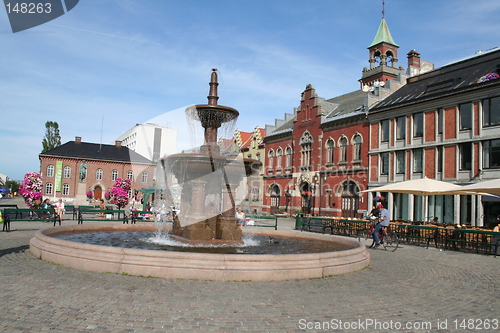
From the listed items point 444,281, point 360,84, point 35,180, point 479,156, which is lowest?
point 444,281

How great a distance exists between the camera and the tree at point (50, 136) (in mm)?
77188

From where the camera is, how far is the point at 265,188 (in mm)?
50781

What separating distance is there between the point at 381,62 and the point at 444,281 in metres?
45.4

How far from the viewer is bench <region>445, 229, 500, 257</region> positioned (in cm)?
1443

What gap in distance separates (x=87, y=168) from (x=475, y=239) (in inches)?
2486

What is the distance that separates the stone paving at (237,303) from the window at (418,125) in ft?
78.5

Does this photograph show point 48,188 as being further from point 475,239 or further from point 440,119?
point 475,239

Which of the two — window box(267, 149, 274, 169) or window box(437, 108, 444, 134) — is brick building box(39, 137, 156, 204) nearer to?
window box(267, 149, 274, 169)

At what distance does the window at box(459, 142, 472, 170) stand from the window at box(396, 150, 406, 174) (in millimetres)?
4976

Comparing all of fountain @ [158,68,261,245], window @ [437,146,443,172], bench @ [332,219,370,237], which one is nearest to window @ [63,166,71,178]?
bench @ [332,219,370,237]

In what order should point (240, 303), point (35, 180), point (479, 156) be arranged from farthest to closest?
point (35, 180)
point (479, 156)
point (240, 303)

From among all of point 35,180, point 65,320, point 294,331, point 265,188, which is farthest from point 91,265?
point 265,188

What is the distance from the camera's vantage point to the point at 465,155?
91.7 ft

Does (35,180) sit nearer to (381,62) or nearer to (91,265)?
(91,265)
